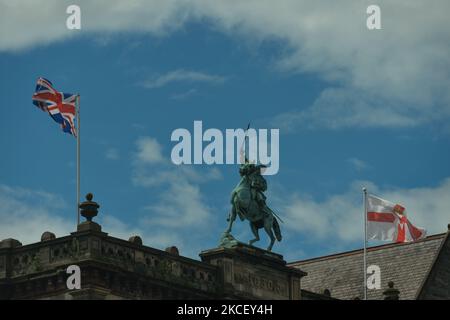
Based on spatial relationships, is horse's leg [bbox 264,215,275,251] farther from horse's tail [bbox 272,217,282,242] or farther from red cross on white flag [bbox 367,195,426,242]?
red cross on white flag [bbox 367,195,426,242]

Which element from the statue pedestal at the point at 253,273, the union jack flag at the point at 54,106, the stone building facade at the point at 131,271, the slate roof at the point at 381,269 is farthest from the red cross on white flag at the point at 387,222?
the union jack flag at the point at 54,106

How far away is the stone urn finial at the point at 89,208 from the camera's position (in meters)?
78.2

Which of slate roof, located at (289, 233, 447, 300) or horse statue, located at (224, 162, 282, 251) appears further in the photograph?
slate roof, located at (289, 233, 447, 300)

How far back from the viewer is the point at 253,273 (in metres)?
86.8

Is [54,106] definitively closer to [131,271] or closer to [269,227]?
[131,271]

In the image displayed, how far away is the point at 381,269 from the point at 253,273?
24.0 m

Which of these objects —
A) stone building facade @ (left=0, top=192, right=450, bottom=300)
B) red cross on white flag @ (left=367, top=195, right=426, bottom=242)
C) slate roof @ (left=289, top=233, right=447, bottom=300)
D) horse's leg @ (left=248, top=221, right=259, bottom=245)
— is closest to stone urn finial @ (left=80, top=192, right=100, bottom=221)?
stone building facade @ (left=0, top=192, right=450, bottom=300)

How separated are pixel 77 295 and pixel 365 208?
19.6 metres

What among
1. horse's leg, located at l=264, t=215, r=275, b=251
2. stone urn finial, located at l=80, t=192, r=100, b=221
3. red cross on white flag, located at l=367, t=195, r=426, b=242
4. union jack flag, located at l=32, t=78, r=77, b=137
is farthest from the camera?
red cross on white flag, located at l=367, t=195, r=426, b=242

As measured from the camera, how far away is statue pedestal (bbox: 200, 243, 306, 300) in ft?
280

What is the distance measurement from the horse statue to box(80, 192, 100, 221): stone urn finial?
995cm

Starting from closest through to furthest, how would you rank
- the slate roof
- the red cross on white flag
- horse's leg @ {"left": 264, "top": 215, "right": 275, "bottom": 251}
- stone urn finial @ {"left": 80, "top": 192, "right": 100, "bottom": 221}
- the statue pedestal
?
stone urn finial @ {"left": 80, "top": 192, "right": 100, "bottom": 221}, the statue pedestal, horse's leg @ {"left": 264, "top": 215, "right": 275, "bottom": 251}, the red cross on white flag, the slate roof

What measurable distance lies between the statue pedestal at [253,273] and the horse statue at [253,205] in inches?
32.3
